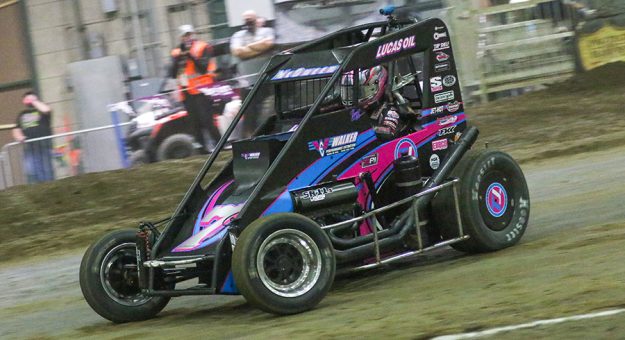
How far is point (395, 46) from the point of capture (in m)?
7.56

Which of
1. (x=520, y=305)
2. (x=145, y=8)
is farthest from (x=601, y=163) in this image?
(x=145, y=8)

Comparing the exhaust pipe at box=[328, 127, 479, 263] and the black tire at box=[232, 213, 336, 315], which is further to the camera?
the exhaust pipe at box=[328, 127, 479, 263]

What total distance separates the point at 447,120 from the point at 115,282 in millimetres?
2788

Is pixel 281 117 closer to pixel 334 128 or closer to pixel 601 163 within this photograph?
pixel 334 128

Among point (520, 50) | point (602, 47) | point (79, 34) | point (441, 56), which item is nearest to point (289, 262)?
point (441, 56)

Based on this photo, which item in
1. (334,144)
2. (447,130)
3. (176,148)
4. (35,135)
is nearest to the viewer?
(334,144)

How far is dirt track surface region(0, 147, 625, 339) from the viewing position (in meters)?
5.73

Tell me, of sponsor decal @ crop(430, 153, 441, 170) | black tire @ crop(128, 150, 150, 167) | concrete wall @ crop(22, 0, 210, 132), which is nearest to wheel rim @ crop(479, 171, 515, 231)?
sponsor decal @ crop(430, 153, 441, 170)

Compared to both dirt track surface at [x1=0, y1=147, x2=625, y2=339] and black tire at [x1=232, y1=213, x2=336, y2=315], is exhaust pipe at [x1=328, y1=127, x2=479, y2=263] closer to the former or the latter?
dirt track surface at [x1=0, y1=147, x2=625, y2=339]

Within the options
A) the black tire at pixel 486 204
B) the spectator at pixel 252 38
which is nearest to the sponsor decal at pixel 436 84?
the black tire at pixel 486 204

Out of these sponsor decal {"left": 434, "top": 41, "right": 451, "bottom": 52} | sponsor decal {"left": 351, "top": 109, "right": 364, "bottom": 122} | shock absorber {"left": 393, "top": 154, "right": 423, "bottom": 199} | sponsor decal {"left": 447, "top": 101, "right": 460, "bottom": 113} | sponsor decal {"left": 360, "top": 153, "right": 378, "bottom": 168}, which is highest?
sponsor decal {"left": 434, "top": 41, "right": 451, "bottom": 52}

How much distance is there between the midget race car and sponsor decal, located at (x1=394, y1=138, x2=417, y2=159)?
11 mm

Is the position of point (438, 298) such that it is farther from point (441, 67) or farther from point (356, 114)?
point (441, 67)

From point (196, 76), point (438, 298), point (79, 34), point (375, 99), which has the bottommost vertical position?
point (438, 298)
